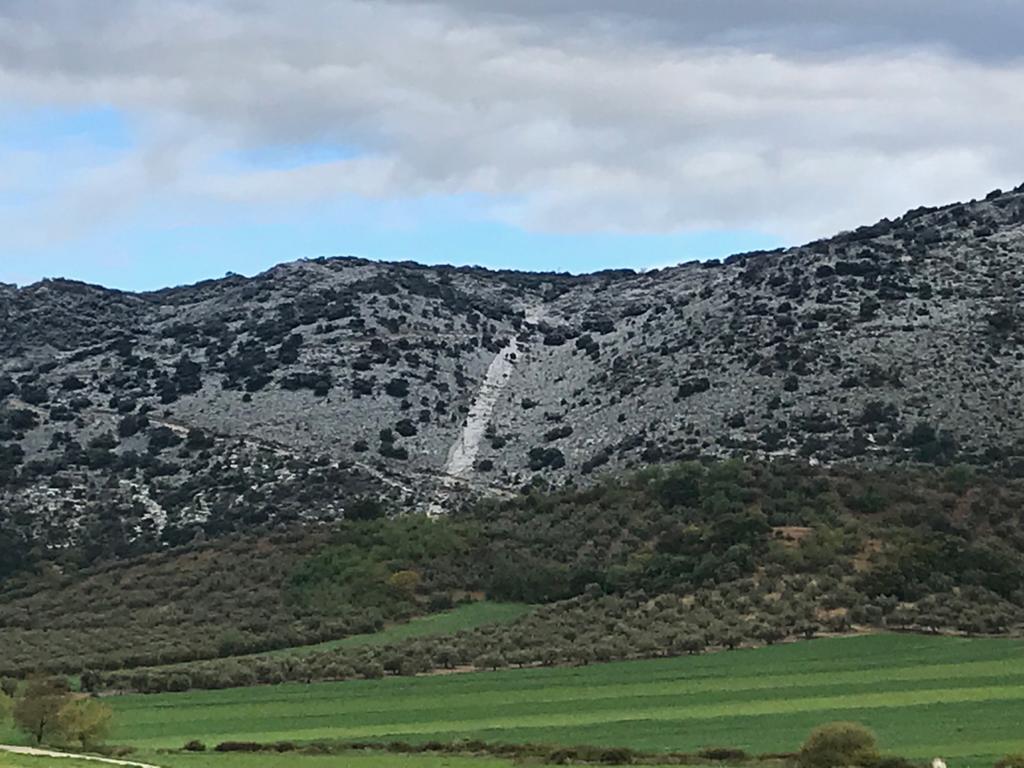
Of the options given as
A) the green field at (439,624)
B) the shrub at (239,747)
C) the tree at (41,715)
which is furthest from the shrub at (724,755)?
the green field at (439,624)

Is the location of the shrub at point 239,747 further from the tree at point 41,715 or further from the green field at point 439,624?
the green field at point 439,624

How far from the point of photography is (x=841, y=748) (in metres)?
36.8

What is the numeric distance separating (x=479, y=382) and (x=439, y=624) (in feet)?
215

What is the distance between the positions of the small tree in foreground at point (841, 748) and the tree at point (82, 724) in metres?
21.2

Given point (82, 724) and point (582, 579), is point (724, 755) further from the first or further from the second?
point (582, 579)

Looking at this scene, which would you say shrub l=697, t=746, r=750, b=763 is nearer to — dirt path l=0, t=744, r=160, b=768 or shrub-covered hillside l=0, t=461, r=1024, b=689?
dirt path l=0, t=744, r=160, b=768

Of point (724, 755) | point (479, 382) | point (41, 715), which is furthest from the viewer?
point (479, 382)

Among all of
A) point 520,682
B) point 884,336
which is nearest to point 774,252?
point 884,336

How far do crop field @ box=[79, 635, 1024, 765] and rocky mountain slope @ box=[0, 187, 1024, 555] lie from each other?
4235cm

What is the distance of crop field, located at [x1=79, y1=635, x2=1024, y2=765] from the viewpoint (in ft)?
145

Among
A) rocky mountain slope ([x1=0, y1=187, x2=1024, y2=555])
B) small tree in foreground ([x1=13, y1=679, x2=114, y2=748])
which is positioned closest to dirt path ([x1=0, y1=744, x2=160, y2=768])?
small tree in foreground ([x1=13, y1=679, x2=114, y2=748])

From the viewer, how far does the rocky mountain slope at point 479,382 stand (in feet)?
355

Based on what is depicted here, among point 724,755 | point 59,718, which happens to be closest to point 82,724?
point 59,718

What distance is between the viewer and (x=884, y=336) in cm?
12038
